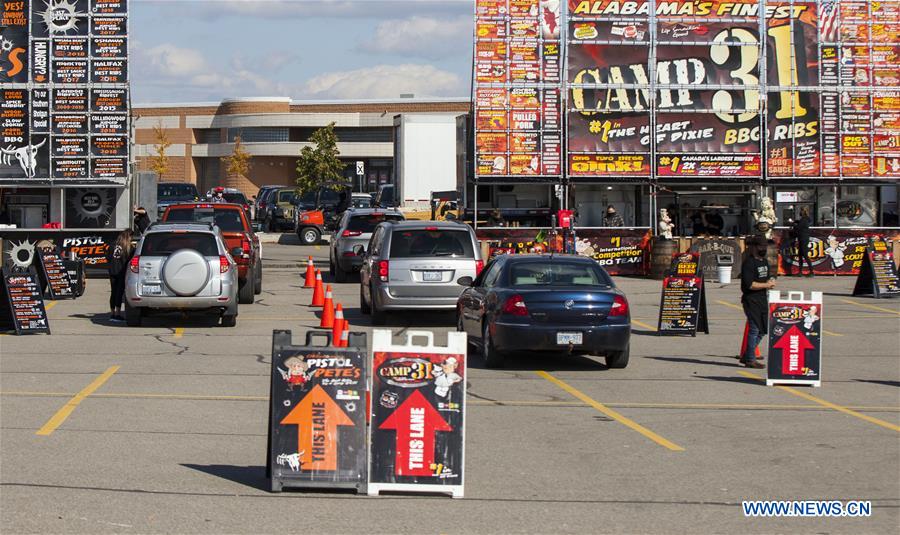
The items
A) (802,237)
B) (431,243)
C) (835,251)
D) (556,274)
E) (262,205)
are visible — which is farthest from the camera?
(262,205)

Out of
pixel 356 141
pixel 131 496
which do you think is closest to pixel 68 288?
pixel 131 496

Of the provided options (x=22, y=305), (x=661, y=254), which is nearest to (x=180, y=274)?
(x=22, y=305)

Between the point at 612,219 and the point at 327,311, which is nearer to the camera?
the point at 327,311

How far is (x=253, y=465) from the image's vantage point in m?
9.53

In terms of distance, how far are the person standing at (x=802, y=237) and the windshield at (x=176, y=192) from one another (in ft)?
89.6

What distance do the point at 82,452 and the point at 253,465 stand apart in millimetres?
1435

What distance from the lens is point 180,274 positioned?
19.1m

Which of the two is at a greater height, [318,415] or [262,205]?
[262,205]

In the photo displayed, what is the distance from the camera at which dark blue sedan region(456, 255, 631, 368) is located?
14836 mm

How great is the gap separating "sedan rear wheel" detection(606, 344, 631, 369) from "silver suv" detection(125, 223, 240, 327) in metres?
6.63

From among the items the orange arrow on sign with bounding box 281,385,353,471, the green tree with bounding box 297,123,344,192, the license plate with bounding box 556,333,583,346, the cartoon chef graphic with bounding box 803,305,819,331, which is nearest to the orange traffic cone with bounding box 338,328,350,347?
the orange arrow on sign with bounding box 281,385,353,471

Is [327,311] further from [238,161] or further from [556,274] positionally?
[238,161]

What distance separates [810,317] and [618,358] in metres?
2.49

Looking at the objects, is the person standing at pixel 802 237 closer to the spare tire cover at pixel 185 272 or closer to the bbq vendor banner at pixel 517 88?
the bbq vendor banner at pixel 517 88
